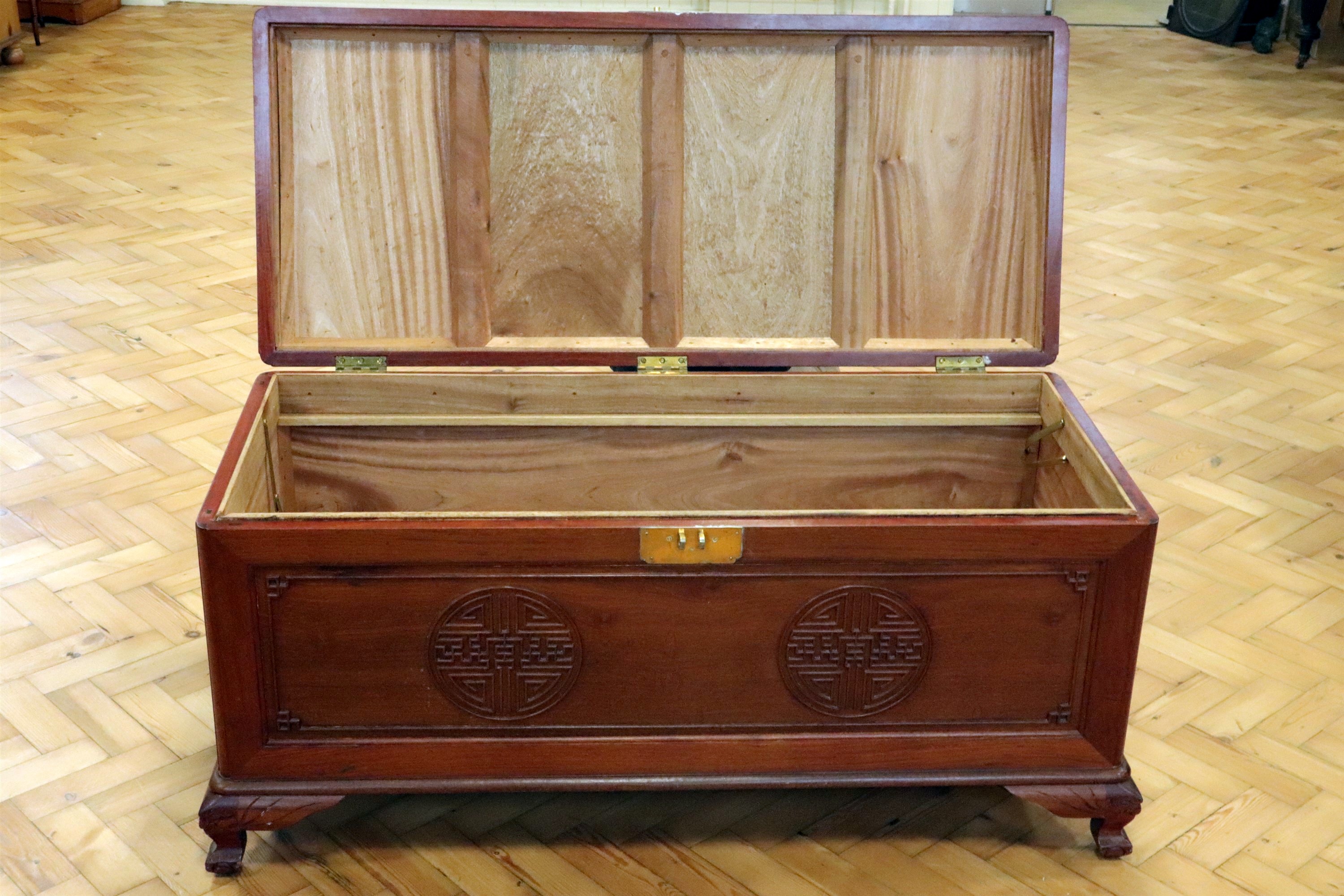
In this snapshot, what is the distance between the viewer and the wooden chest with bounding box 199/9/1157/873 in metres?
2.07

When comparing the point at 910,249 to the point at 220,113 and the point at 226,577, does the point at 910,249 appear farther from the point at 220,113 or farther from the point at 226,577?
the point at 220,113

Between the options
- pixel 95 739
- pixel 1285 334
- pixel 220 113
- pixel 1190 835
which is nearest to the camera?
pixel 1190 835

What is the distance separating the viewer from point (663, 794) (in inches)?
95.3

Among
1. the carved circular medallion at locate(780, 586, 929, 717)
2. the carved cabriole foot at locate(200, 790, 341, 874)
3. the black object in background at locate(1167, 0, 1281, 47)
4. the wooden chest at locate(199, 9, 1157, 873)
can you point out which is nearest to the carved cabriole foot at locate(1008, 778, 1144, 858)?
the wooden chest at locate(199, 9, 1157, 873)

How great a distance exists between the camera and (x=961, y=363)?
96.6 inches

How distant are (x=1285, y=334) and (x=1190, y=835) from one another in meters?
2.33

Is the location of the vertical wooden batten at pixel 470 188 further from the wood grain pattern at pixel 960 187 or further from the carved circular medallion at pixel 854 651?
the carved circular medallion at pixel 854 651

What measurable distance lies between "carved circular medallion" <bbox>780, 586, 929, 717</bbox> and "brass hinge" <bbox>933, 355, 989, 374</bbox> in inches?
20.0

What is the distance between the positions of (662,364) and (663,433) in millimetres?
154

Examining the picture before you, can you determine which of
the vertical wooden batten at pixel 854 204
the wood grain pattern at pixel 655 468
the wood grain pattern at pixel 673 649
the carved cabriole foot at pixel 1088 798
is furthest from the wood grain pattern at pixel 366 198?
the carved cabriole foot at pixel 1088 798

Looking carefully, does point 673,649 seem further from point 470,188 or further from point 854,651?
point 470,188

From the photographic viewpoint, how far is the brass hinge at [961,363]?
2449 mm

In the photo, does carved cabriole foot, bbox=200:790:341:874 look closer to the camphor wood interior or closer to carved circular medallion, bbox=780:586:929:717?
the camphor wood interior

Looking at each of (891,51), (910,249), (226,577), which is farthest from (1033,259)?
(226,577)
